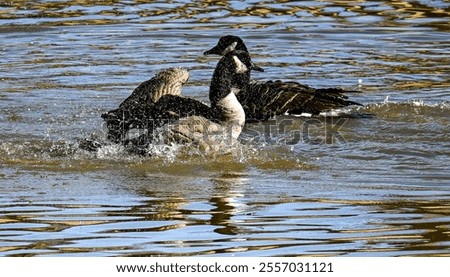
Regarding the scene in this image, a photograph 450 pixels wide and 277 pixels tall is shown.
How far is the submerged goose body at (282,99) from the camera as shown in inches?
439

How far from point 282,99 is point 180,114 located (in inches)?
84.7

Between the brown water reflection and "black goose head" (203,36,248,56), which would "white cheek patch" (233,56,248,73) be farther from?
the brown water reflection

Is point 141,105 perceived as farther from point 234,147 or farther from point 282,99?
point 282,99

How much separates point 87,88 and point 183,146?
11.3 ft

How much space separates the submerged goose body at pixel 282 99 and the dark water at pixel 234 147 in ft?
0.57

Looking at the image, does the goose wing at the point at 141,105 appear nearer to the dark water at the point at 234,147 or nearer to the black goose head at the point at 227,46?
the dark water at the point at 234,147

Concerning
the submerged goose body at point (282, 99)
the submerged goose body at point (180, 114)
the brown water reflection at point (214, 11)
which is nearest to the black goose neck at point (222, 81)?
the submerged goose body at point (180, 114)

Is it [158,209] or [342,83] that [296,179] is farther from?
[342,83]

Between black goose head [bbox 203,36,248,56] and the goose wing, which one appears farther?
black goose head [bbox 203,36,248,56]

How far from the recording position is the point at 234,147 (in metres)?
9.23

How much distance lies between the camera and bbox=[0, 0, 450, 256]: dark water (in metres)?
6.66

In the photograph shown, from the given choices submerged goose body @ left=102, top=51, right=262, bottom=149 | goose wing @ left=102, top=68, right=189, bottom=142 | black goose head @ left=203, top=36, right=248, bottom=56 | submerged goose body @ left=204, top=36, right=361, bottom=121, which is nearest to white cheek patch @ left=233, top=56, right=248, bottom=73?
submerged goose body @ left=102, top=51, right=262, bottom=149

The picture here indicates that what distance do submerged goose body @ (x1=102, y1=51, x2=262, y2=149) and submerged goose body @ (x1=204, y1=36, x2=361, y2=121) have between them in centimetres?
107

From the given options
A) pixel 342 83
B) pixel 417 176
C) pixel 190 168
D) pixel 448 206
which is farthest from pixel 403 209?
pixel 342 83
